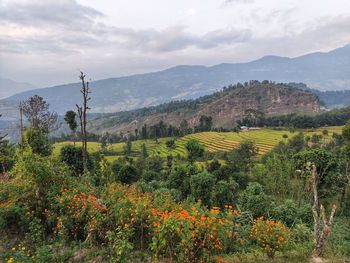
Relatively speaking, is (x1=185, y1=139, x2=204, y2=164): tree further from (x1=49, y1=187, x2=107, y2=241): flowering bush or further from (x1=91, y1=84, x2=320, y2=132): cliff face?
(x1=91, y1=84, x2=320, y2=132): cliff face

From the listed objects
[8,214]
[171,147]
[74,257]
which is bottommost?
[171,147]

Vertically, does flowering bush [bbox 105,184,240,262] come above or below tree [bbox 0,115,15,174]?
above

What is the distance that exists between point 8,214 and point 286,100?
685 ft

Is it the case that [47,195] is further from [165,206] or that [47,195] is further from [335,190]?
[335,190]

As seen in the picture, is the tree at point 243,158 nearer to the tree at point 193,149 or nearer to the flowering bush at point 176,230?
the tree at point 193,149

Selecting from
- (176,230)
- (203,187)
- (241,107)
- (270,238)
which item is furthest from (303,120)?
(241,107)

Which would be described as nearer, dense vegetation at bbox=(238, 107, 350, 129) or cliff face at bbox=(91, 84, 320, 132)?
dense vegetation at bbox=(238, 107, 350, 129)

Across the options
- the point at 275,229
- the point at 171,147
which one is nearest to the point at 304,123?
the point at 171,147

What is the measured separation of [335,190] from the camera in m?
24.4

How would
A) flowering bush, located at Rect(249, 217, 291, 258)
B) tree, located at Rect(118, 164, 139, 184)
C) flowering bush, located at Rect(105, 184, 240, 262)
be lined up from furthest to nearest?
1. tree, located at Rect(118, 164, 139, 184)
2. flowering bush, located at Rect(249, 217, 291, 258)
3. flowering bush, located at Rect(105, 184, 240, 262)

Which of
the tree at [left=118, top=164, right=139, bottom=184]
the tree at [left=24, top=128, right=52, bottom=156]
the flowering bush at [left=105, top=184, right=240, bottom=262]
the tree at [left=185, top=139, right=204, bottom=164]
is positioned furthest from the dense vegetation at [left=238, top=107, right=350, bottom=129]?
the flowering bush at [left=105, top=184, right=240, bottom=262]

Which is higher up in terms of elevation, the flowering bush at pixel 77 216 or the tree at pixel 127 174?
the flowering bush at pixel 77 216

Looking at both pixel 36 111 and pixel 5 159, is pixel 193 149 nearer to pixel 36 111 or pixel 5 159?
pixel 5 159

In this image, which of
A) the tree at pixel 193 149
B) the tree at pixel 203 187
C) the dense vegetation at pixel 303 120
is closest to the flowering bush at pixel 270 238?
the tree at pixel 203 187
